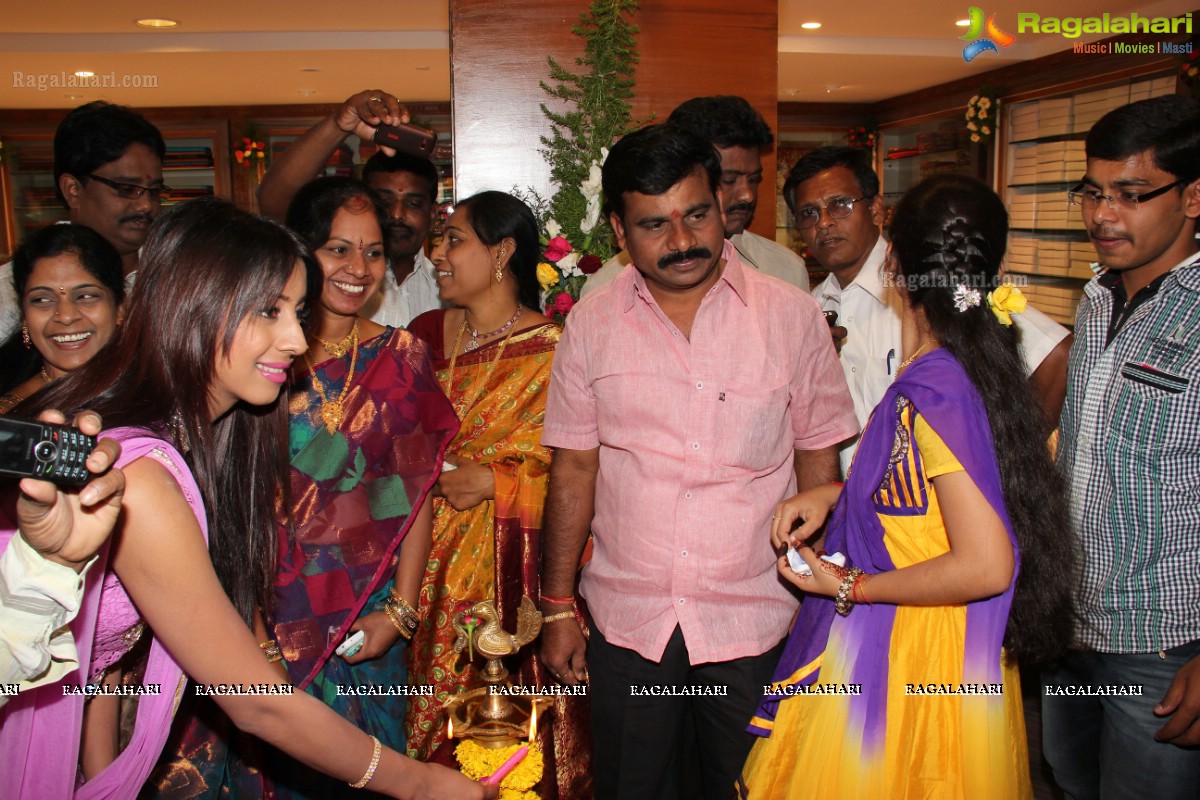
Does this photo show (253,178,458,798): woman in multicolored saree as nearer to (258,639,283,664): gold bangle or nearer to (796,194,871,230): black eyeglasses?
(258,639,283,664): gold bangle

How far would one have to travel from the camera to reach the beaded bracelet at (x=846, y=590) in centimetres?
162

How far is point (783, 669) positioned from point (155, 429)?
1.24 meters

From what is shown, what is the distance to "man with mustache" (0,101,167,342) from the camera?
9.16ft

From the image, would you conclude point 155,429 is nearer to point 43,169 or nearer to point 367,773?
point 367,773

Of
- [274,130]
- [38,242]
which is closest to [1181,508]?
[38,242]

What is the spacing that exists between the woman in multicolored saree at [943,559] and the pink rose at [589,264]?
1210 millimetres

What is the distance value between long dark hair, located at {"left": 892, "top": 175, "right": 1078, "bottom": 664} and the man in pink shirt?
391 mm

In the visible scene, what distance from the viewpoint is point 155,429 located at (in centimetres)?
130

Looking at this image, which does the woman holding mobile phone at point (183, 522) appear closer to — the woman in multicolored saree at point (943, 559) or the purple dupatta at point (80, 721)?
the purple dupatta at point (80, 721)

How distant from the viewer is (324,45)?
250 inches

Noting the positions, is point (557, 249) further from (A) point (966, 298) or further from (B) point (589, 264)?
(A) point (966, 298)

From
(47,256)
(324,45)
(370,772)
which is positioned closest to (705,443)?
(370,772)

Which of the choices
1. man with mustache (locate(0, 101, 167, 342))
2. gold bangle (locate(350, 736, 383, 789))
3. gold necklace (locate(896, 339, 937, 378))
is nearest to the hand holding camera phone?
gold bangle (locate(350, 736, 383, 789))

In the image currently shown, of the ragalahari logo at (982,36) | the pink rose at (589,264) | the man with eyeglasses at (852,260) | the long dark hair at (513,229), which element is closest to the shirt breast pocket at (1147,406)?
the man with eyeglasses at (852,260)
